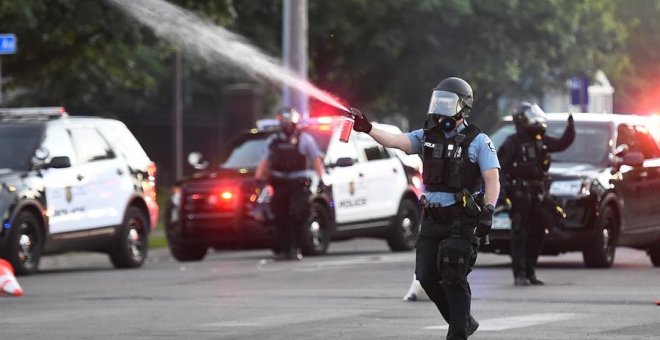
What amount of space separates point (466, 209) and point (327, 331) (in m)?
2.12

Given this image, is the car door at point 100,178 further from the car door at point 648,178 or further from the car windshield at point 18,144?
the car door at point 648,178

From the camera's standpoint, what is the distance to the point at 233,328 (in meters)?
13.0

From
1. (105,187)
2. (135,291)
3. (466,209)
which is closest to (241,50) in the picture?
(105,187)

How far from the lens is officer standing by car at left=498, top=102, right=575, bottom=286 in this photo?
58.0 feet

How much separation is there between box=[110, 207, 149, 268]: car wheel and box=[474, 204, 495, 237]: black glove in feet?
37.5

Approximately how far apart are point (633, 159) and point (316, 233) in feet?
16.8

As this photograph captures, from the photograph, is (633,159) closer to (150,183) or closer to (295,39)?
(150,183)

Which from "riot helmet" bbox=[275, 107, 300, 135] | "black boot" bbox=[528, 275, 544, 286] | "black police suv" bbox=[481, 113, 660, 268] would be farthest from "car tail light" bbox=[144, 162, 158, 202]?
"black boot" bbox=[528, 275, 544, 286]

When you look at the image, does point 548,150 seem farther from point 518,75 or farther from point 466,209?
point 518,75

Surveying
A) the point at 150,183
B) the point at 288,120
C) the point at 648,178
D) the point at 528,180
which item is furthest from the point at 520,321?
→ the point at 150,183

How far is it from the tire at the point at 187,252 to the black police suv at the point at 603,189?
4.77 metres

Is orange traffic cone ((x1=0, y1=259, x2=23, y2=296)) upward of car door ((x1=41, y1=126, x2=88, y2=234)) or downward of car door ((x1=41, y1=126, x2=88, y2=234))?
downward

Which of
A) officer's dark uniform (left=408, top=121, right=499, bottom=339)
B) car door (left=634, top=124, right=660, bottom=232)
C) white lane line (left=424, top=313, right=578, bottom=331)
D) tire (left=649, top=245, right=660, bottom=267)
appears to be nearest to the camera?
officer's dark uniform (left=408, top=121, right=499, bottom=339)

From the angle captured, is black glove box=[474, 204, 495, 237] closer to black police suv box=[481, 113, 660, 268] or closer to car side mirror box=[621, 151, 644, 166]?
black police suv box=[481, 113, 660, 268]
